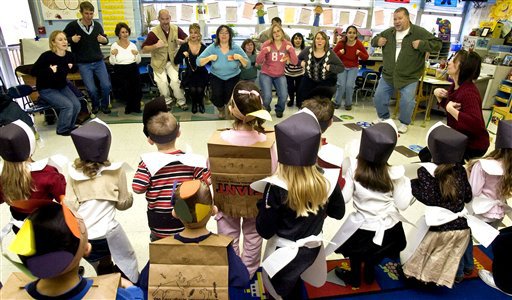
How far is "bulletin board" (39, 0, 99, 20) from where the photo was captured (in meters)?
5.66

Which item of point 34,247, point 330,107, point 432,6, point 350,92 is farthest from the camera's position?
point 432,6

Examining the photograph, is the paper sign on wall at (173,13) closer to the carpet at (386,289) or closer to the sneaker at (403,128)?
the sneaker at (403,128)

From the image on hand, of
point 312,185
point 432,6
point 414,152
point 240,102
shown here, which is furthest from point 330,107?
point 432,6

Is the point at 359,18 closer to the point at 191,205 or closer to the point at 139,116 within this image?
the point at 139,116

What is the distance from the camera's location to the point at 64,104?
4.09 meters

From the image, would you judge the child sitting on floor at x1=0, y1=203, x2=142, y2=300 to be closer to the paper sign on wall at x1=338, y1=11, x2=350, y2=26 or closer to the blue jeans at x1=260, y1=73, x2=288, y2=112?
the blue jeans at x1=260, y1=73, x2=288, y2=112

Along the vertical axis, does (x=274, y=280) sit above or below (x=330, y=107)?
below

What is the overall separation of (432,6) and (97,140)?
26.2 ft

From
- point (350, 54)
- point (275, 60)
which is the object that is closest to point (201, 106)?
point (275, 60)

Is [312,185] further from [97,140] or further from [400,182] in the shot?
[97,140]

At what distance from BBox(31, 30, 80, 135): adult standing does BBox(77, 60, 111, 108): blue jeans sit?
492 mm

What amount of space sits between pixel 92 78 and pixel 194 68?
145 cm

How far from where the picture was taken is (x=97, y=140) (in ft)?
5.05

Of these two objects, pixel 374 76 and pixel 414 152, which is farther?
pixel 374 76
